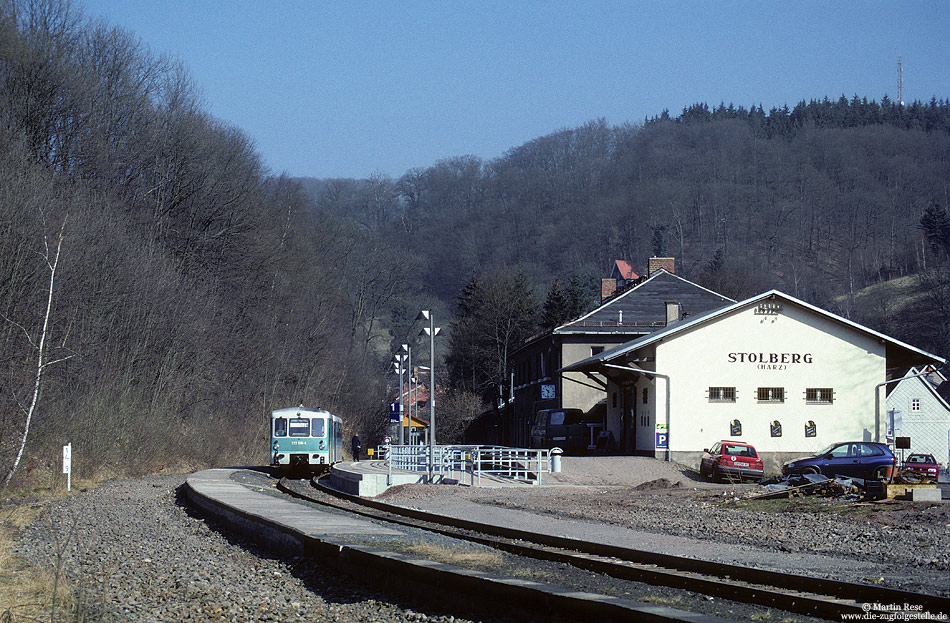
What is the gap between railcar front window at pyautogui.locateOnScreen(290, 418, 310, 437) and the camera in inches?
1566

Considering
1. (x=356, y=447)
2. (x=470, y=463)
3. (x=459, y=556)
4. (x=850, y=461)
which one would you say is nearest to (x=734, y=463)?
(x=850, y=461)

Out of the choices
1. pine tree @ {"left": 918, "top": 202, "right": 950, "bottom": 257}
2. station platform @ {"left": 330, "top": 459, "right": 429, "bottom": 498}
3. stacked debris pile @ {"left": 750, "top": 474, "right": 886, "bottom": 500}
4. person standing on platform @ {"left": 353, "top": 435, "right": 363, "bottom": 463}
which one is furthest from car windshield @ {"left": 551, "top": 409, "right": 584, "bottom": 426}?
pine tree @ {"left": 918, "top": 202, "right": 950, "bottom": 257}

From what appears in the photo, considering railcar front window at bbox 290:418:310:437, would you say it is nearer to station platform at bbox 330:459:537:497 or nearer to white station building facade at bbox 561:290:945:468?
station platform at bbox 330:459:537:497

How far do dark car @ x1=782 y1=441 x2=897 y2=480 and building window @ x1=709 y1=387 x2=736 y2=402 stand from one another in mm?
7810

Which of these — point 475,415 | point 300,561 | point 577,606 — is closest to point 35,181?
point 300,561

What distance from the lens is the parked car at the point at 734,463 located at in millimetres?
31406

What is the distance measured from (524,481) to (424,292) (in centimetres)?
7241

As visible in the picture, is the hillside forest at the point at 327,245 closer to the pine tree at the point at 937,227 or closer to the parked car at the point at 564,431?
the pine tree at the point at 937,227

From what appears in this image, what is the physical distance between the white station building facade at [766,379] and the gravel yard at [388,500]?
30.8ft

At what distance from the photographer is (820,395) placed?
3806 cm

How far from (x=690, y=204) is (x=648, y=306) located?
63.8m

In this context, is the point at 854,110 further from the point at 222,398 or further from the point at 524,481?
the point at 524,481

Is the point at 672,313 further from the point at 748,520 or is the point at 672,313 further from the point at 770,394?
the point at 748,520

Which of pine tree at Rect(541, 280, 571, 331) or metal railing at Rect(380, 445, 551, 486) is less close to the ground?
pine tree at Rect(541, 280, 571, 331)
